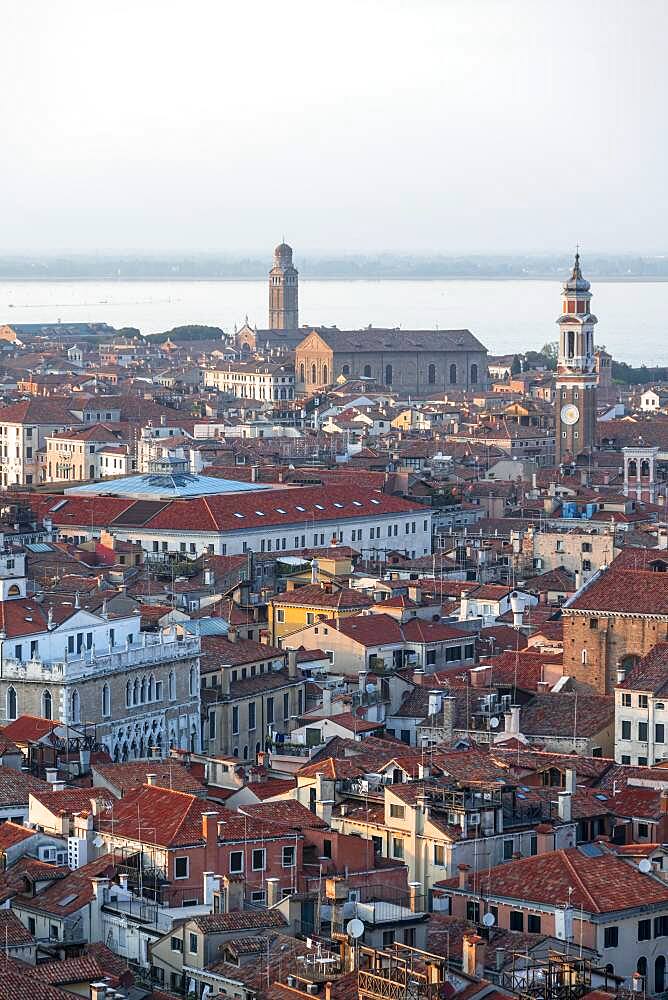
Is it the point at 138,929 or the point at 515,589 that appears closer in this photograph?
the point at 138,929

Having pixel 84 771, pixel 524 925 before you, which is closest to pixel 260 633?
pixel 84 771

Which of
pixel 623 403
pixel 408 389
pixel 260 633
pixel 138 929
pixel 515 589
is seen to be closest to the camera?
pixel 138 929

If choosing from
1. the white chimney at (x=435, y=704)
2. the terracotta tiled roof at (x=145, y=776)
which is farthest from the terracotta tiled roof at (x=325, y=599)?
the terracotta tiled roof at (x=145, y=776)

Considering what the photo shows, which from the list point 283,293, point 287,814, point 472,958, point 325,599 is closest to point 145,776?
point 287,814

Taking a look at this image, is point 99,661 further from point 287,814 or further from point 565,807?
point 565,807

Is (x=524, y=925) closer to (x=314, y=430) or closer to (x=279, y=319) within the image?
(x=314, y=430)

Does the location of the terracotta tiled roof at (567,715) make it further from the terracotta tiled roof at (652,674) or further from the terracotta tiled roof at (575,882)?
the terracotta tiled roof at (575,882)
